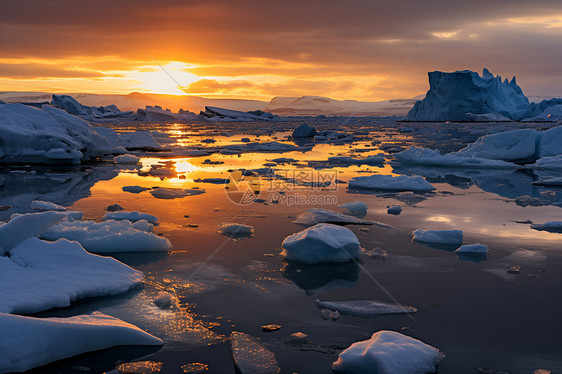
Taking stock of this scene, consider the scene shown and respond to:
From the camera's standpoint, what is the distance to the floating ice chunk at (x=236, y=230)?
5328 millimetres

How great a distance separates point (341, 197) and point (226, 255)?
146 inches

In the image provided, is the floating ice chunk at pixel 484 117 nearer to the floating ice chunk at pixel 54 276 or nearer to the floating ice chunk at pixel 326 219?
the floating ice chunk at pixel 326 219

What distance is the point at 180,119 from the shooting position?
225ft

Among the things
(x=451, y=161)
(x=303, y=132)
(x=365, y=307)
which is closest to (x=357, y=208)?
(x=365, y=307)

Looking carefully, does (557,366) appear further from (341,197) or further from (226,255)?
(341,197)

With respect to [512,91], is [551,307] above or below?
below

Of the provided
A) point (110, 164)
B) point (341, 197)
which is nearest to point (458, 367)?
point (341, 197)

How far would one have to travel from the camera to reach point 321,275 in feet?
13.6

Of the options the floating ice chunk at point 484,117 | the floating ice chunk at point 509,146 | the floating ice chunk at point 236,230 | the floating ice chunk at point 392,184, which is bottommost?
the floating ice chunk at point 236,230

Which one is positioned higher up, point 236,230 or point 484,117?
point 484,117

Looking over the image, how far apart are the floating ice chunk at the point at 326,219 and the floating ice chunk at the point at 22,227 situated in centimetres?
287

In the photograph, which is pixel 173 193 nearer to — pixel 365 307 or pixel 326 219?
pixel 326 219

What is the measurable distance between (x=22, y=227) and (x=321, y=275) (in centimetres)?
284

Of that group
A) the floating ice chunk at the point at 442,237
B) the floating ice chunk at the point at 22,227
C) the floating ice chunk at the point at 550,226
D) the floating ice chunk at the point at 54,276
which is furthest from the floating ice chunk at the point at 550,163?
the floating ice chunk at the point at 22,227
